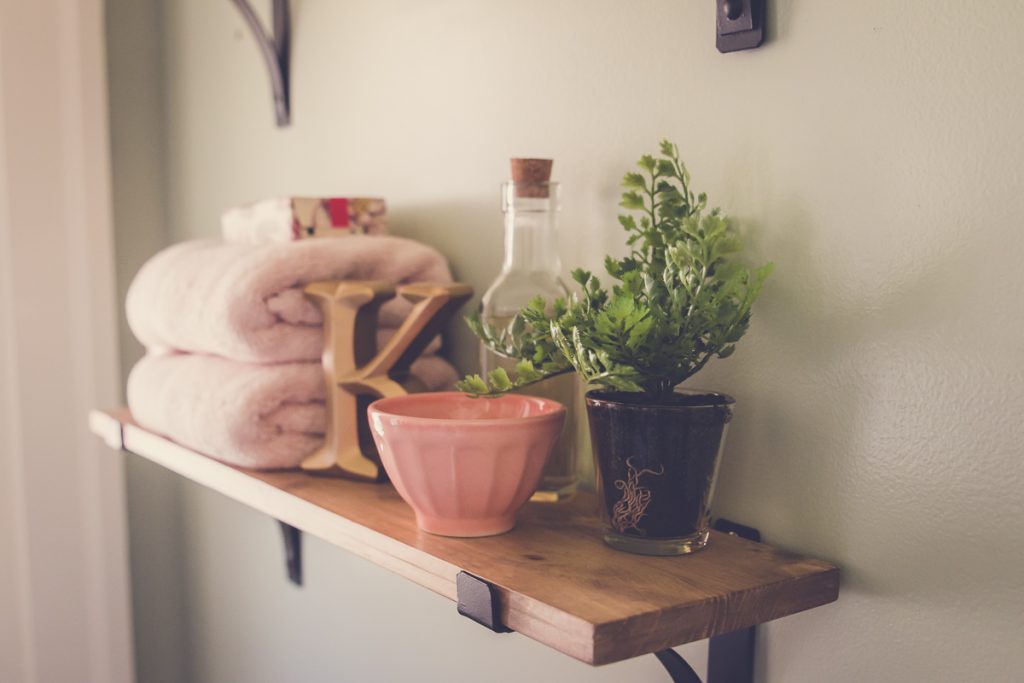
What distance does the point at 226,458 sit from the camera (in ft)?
2.41

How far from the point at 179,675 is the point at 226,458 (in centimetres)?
75

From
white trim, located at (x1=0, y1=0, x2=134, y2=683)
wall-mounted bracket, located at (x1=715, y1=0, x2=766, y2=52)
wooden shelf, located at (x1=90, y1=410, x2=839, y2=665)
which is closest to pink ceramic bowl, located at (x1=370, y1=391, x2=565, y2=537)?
wooden shelf, located at (x1=90, y1=410, x2=839, y2=665)

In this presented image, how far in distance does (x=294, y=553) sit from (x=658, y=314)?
69 cm

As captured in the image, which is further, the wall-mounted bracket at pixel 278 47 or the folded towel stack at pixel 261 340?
the wall-mounted bracket at pixel 278 47

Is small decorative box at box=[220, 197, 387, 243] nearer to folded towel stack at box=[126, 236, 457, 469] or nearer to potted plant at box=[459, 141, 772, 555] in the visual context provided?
folded towel stack at box=[126, 236, 457, 469]

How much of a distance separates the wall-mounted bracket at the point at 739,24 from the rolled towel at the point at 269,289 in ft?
1.04

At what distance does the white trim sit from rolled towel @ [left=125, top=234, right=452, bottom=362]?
444 millimetres

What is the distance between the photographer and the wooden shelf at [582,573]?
422mm

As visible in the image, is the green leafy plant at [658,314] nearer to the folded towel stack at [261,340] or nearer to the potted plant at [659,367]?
the potted plant at [659,367]

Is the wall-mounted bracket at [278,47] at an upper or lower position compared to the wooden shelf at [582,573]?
upper

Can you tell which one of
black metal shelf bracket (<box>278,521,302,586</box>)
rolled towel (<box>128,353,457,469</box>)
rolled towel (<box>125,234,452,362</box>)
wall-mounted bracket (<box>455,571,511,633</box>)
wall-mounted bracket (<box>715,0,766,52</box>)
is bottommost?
black metal shelf bracket (<box>278,521,302,586</box>)

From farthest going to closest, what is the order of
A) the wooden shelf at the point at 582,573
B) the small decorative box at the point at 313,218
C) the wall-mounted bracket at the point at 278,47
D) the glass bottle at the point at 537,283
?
the wall-mounted bracket at the point at 278,47
the small decorative box at the point at 313,218
the glass bottle at the point at 537,283
the wooden shelf at the point at 582,573

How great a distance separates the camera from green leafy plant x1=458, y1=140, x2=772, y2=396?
19.1 inches

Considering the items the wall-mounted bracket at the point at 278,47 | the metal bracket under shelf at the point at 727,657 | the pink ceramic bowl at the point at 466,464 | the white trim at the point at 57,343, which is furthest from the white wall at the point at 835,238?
the white trim at the point at 57,343
